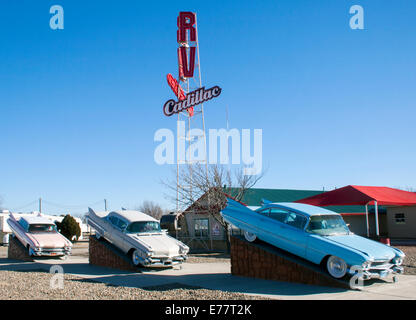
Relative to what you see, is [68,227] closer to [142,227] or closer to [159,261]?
[142,227]

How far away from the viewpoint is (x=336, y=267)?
30.8 feet

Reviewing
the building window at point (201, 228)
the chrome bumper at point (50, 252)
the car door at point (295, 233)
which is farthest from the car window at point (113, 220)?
the building window at point (201, 228)

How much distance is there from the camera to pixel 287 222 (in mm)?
10727

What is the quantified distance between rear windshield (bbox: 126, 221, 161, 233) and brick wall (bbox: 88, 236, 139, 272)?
0.91m

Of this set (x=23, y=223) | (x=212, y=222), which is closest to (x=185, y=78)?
(x=212, y=222)

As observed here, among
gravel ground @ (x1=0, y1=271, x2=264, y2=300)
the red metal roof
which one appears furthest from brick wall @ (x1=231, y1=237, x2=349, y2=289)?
the red metal roof

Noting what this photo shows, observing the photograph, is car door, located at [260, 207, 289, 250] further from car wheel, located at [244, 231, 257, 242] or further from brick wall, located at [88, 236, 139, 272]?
brick wall, located at [88, 236, 139, 272]

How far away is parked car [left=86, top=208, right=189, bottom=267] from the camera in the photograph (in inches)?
504

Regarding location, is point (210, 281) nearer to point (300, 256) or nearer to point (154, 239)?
point (300, 256)

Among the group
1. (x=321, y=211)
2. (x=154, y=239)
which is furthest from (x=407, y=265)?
(x=154, y=239)

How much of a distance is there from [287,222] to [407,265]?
6.05 m

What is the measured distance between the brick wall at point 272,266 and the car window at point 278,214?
2.76 ft

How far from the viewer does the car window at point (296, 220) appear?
1037 cm

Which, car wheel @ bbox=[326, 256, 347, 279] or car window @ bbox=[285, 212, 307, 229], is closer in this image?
car wheel @ bbox=[326, 256, 347, 279]
